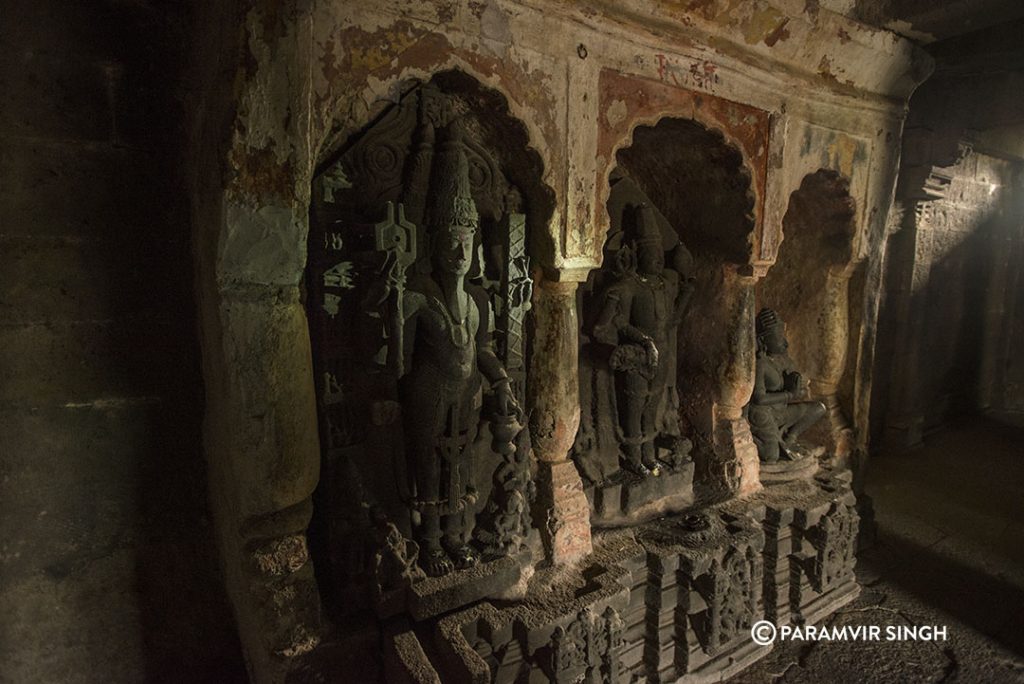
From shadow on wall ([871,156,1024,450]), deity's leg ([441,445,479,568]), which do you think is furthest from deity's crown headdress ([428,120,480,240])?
shadow on wall ([871,156,1024,450])

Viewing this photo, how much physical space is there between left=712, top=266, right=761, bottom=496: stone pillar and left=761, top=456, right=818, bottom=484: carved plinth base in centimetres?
12

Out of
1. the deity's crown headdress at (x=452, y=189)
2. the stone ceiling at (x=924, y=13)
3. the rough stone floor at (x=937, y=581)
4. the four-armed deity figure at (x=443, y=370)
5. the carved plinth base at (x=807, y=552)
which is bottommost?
the rough stone floor at (x=937, y=581)

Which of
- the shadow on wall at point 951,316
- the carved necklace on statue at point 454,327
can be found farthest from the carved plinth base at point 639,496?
the shadow on wall at point 951,316

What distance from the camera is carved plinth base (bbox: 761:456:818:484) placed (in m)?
4.30

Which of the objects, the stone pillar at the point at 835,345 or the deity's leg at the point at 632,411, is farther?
the stone pillar at the point at 835,345

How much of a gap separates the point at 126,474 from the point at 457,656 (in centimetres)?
177

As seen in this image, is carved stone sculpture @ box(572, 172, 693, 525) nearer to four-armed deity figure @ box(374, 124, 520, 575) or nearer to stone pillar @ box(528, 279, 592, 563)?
stone pillar @ box(528, 279, 592, 563)

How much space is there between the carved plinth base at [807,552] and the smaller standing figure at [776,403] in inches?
17.0

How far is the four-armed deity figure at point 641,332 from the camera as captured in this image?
12.4 ft

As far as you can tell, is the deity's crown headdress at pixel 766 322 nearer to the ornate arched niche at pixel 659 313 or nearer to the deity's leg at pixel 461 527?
the ornate arched niche at pixel 659 313

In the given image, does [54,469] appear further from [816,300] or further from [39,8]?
[816,300]

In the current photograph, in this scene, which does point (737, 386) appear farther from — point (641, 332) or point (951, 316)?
point (951, 316)

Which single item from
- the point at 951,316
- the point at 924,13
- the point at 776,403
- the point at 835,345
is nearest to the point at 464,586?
the point at 776,403

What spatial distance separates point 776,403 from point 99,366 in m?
4.54
